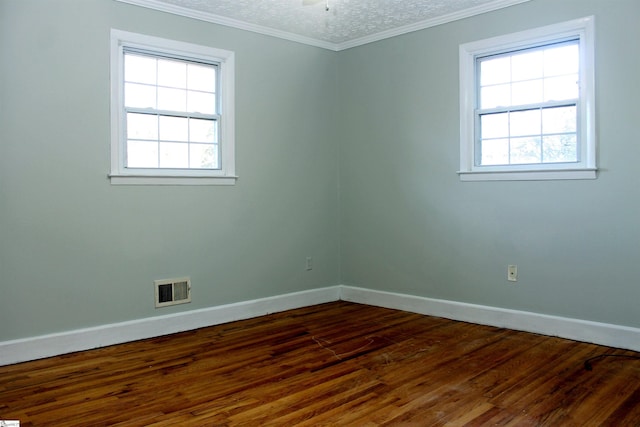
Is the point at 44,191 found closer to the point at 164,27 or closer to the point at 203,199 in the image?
the point at 203,199

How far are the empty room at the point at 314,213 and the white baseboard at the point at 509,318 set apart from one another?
0.06 feet

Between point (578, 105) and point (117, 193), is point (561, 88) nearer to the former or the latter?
point (578, 105)

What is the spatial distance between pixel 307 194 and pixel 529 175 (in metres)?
2.05

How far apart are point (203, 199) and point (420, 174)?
6.29 feet

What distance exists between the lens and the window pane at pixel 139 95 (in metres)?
3.98

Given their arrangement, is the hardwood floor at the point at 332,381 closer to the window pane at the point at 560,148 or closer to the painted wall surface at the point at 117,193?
the painted wall surface at the point at 117,193

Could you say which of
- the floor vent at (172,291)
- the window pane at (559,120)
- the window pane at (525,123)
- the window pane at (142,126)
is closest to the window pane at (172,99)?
the window pane at (142,126)

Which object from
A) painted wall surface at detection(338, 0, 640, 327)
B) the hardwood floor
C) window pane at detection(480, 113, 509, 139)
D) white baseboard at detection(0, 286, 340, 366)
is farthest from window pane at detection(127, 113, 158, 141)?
window pane at detection(480, 113, 509, 139)

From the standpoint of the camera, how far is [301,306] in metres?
5.07

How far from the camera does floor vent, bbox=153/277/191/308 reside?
412cm

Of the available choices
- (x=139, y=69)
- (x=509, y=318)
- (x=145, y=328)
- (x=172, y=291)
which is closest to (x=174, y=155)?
(x=139, y=69)

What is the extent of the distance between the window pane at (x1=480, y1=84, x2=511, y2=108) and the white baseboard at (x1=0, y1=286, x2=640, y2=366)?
1660mm

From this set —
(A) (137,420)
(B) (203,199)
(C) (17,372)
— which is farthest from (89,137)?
(A) (137,420)

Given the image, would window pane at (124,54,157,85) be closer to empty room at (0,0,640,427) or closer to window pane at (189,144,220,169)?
empty room at (0,0,640,427)
